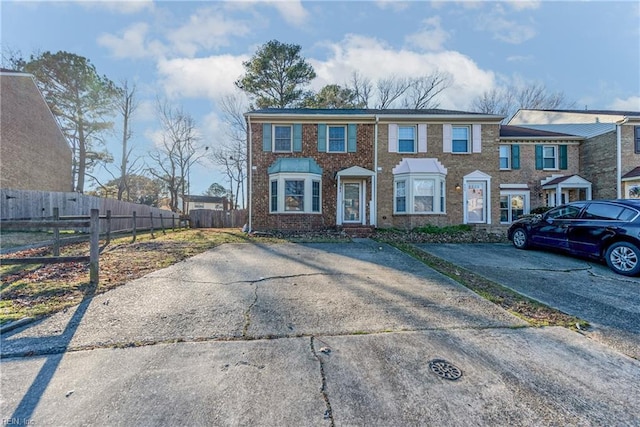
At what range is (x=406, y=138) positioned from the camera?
13023mm

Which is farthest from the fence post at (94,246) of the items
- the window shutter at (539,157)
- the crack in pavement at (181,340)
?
the window shutter at (539,157)

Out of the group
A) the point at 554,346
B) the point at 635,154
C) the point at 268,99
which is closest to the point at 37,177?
the point at 268,99

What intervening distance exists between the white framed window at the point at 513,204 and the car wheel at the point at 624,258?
1154 cm

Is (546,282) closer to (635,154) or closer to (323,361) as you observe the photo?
(323,361)

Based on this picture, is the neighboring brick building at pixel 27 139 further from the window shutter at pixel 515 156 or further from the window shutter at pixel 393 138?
the window shutter at pixel 515 156

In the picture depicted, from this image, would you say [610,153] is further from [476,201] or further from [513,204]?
[476,201]

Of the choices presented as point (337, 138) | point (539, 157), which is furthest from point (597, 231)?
point (539, 157)

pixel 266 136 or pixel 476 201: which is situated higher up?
pixel 266 136

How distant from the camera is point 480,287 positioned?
4.49 meters

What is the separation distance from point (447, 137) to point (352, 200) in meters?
5.39

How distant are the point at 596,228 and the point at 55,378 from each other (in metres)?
9.33

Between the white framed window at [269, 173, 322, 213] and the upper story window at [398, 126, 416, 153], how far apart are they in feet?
14.1

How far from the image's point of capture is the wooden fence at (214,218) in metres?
22.6

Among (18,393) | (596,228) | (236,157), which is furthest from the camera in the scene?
(236,157)
